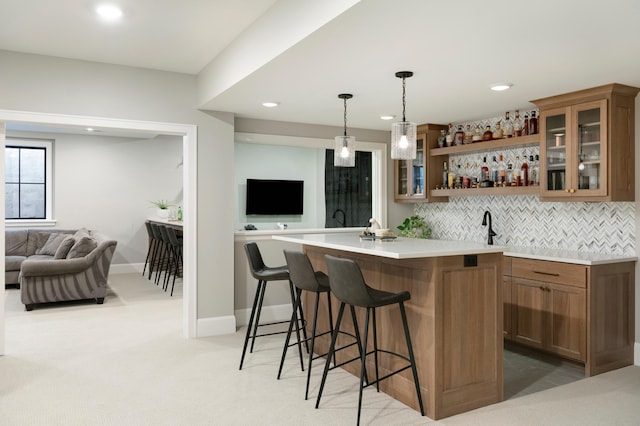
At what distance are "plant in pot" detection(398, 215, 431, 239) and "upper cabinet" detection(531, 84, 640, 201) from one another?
2.00 metres

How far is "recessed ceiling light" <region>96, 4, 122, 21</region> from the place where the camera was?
3.26 metres

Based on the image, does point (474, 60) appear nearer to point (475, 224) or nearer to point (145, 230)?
point (475, 224)

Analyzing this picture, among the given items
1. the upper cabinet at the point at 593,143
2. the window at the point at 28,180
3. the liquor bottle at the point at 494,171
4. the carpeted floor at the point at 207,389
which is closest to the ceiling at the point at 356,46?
the upper cabinet at the point at 593,143

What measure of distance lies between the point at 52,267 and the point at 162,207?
9.93 ft

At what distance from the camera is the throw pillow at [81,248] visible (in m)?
6.16

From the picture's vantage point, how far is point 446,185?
18.8 ft

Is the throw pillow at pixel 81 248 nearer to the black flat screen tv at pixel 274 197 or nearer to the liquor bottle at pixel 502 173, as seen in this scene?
the black flat screen tv at pixel 274 197

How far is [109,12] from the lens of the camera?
3344mm

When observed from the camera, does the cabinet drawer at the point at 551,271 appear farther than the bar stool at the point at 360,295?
Yes

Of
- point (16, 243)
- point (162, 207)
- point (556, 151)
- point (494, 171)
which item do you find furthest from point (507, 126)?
point (16, 243)

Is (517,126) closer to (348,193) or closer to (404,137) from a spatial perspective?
(404,137)

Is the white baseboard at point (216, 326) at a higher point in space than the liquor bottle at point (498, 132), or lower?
lower

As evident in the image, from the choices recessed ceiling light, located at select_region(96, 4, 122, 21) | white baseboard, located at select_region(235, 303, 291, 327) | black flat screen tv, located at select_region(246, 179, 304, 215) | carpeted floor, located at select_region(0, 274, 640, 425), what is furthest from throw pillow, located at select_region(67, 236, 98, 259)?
recessed ceiling light, located at select_region(96, 4, 122, 21)

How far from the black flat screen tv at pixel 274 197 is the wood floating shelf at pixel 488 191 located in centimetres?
267
